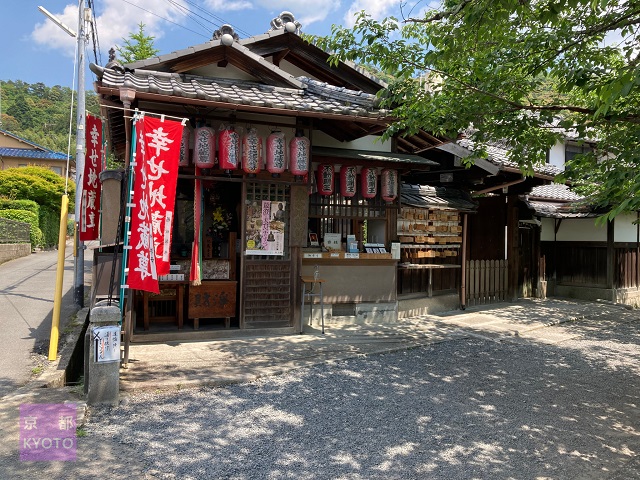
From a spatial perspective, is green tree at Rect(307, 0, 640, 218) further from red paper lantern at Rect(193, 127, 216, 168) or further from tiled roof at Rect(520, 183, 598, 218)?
tiled roof at Rect(520, 183, 598, 218)

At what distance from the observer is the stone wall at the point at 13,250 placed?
21656 mm

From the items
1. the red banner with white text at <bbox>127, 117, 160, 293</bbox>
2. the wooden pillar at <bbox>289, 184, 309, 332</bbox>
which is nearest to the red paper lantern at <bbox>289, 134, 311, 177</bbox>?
the wooden pillar at <bbox>289, 184, 309, 332</bbox>

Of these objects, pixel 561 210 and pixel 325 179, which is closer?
pixel 325 179

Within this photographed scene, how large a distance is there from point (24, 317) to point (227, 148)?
6.62m

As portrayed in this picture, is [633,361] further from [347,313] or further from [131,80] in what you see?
[131,80]

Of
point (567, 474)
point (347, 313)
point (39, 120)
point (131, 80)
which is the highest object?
point (39, 120)

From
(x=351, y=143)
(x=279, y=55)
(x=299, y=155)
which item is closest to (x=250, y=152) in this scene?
(x=299, y=155)

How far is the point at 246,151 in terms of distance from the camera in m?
8.73

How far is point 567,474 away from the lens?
4.52m

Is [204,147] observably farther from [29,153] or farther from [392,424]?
[29,153]

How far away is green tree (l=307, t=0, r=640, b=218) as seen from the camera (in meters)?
6.05

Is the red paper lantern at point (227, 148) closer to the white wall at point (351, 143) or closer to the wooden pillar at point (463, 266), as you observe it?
the white wall at point (351, 143)

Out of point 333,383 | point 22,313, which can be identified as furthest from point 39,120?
point 333,383

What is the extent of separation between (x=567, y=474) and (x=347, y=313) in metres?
6.65
